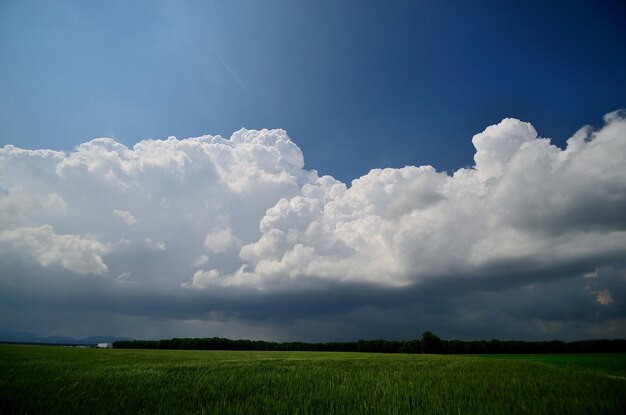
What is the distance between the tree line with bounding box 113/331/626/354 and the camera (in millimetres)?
109062

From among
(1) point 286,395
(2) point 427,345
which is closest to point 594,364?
(1) point 286,395

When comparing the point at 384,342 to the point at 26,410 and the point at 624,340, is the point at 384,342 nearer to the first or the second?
the point at 624,340

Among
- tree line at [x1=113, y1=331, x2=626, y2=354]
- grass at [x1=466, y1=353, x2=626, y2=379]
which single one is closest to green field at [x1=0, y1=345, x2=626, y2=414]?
grass at [x1=466, y1=353, x2=626, y2=379]

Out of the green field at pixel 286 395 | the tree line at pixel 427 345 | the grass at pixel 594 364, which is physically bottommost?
the tree line at pixel 427 345

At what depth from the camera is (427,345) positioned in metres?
117

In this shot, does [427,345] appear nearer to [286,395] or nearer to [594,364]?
[594,364]

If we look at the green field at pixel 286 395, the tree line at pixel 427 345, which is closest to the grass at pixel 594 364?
the green field at pixel 286 395

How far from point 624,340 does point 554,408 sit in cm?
15348

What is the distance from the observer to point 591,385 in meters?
11.2

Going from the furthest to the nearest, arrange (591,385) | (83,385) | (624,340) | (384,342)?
(384,342) → (624,340) → (591,385) → (83,385)

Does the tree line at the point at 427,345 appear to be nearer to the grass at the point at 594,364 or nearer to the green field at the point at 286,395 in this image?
the grass at the point at 594,364

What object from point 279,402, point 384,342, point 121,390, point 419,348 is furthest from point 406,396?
point 384,342

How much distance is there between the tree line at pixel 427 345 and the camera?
358ft

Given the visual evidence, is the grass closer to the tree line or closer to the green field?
the green field
